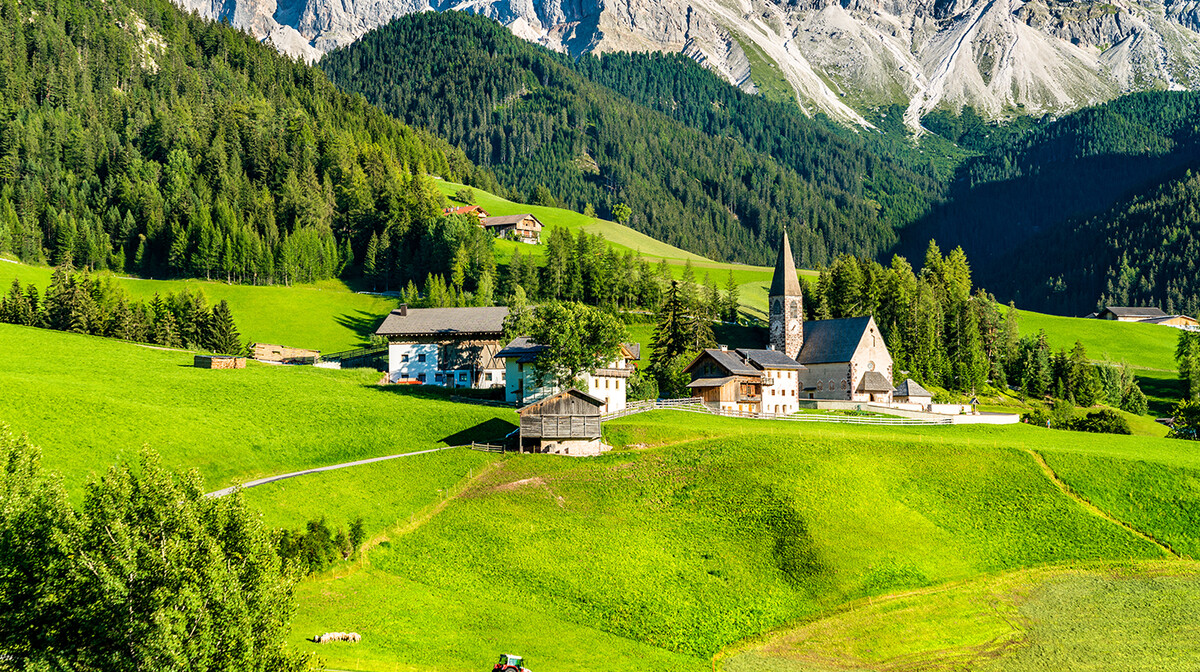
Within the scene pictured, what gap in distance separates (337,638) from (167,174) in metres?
142

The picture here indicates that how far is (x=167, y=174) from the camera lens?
513ft

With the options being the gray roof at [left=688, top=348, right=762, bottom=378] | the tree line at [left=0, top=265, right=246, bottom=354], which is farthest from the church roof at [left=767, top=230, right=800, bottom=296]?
the tree line at [left=0, top=265, right=246, bottom=354]

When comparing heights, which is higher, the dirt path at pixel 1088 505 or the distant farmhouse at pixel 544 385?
the distant farmhouse at pixel 544 385

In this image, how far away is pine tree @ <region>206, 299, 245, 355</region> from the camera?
334 ft

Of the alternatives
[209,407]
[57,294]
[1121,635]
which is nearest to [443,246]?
[57,294]

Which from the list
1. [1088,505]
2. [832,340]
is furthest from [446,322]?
[1088,505]

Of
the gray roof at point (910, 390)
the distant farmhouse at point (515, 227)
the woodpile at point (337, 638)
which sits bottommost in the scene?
the woodpile at point (337, 638)

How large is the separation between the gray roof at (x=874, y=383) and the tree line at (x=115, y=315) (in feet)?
233

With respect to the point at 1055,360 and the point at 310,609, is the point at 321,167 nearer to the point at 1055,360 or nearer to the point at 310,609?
the point at 1055,360

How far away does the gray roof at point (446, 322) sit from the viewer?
101 meters

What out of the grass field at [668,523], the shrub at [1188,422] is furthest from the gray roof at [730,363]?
the shrub at [1188,422]

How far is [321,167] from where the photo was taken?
170 m

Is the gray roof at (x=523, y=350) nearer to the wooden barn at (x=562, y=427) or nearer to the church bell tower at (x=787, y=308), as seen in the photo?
the wooden barn at (x=562, y=427)

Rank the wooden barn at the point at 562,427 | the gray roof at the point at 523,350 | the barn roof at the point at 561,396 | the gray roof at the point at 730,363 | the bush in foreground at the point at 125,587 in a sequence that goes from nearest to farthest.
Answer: the bush in foreground at the point at 125,587 < the wooden barn at the point at 562,427 < the barn roof at the point at 561,396 < the gray roof at the point at 523,350 < the gray roof at the point at 730,363
